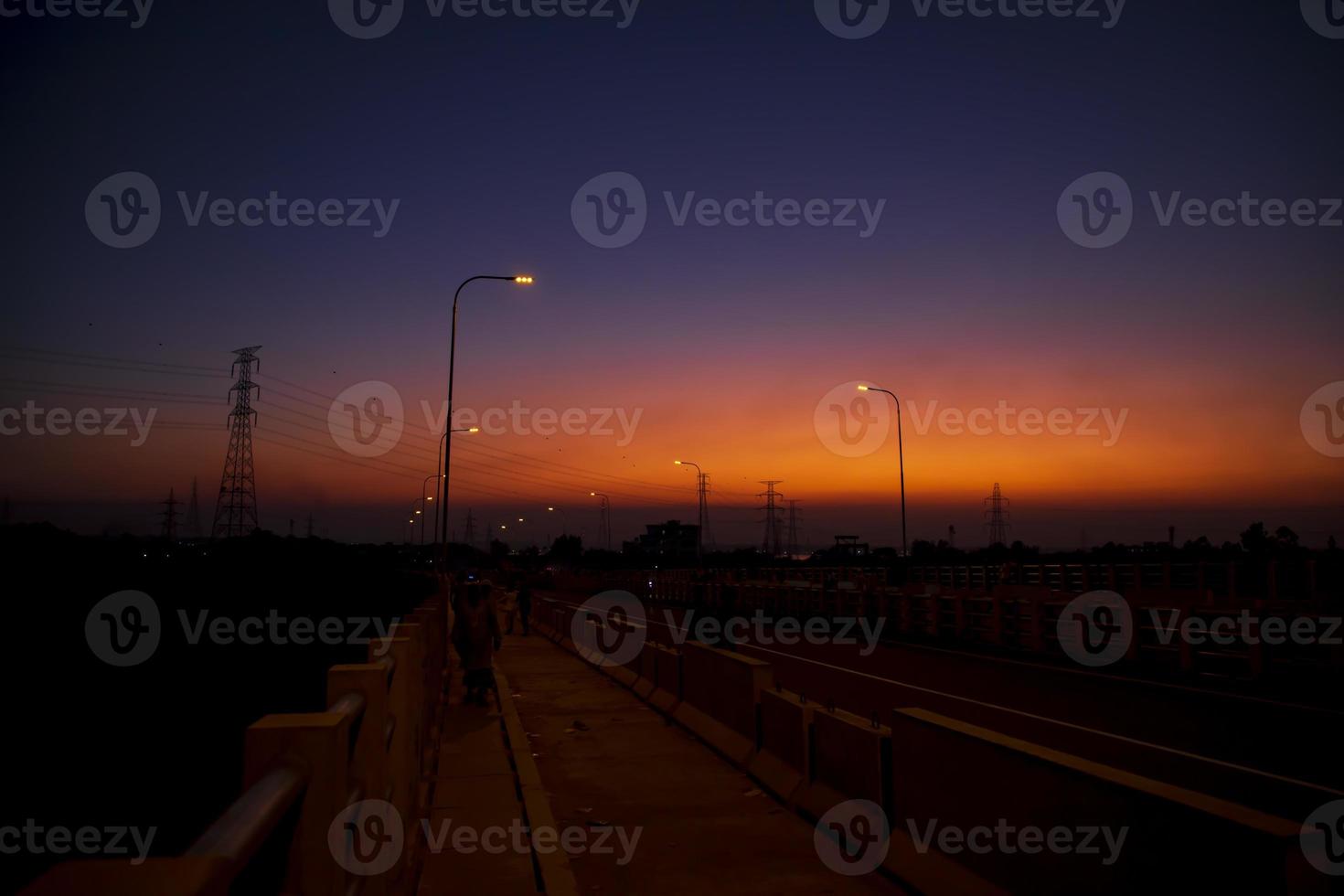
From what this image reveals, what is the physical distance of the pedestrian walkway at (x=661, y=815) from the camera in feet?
21.9

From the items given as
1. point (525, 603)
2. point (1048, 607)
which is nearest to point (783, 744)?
point (1048, 607)

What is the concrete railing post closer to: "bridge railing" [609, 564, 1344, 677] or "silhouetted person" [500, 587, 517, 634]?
"bridge railing" [609, 564, 1344, 677]

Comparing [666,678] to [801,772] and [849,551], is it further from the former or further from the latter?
[849,551]

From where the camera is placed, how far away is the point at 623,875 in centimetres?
690

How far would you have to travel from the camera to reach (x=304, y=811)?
311 cm

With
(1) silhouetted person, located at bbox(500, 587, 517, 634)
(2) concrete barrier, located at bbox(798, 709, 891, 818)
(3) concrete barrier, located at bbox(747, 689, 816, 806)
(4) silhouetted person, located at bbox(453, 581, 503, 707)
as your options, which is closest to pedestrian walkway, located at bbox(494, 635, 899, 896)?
(3) concrete barrier, located at bbox(747, 689, 816, 806)

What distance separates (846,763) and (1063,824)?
2.87m

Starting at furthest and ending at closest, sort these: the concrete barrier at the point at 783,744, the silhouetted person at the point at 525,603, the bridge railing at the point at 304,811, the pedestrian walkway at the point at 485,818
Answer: the silhouetted person at the point at 525,603 < the concrete barrier at the point at 783,744 < the pedestrian walkway at the point at 485,818 < the bridge railing at the point at 304,811

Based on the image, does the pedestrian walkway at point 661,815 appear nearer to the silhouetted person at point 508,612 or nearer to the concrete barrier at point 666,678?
the concrete barrier at point 666,678

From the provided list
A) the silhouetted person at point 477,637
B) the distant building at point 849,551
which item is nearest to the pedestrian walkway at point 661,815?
the silhouetted person at point 477,637

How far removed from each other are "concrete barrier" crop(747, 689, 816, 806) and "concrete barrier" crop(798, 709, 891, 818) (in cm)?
15

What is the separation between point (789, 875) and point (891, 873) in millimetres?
719

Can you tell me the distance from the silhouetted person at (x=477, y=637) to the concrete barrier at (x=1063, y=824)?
9574 millimetres

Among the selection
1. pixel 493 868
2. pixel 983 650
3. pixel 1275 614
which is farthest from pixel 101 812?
pixel 983 650
